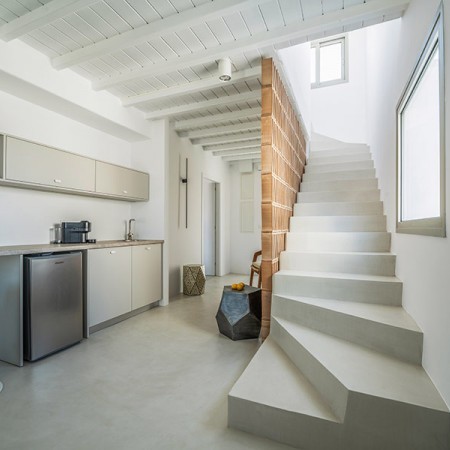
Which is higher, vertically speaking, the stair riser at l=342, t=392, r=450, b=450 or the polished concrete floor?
the stair riser at l=342, t=392, r=450, b=450

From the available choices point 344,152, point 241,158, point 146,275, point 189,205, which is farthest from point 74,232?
point 241,158

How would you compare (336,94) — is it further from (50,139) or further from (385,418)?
(385,418)

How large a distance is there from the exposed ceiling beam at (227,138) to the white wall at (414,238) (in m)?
2.12

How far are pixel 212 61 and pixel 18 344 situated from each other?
3061mm

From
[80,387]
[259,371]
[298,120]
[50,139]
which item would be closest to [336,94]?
[298,120]

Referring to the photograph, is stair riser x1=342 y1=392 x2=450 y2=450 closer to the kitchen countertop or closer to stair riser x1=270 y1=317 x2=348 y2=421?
stair riser x1=270 y1=317 x2=348 y2=421

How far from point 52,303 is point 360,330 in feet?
8.18

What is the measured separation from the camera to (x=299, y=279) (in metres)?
2.62

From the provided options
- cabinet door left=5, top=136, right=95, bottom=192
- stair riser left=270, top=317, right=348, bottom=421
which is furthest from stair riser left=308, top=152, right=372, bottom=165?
cabinet door left=5, top=136, right=95, bottom=192

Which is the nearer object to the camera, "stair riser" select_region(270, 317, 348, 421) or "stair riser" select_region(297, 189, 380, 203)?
"stair riser" select_region(270, 317, 348, 421)

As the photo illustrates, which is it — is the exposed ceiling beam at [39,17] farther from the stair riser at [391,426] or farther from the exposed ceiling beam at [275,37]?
the stair riser at [391,426]

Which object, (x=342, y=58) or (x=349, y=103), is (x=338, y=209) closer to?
(x=349, y=103)

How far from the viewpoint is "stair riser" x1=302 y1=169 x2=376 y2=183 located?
395cm

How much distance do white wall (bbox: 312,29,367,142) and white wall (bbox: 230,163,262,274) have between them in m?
1.90
